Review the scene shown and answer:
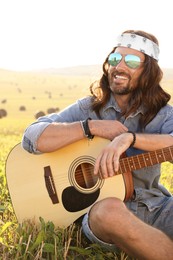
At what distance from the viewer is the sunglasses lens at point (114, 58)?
5176 millimetres

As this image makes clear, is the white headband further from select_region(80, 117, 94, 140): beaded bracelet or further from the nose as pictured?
select_region(80, 117, 94, 140): beaded bracelet

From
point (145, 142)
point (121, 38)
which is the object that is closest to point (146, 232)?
point (145, 142)

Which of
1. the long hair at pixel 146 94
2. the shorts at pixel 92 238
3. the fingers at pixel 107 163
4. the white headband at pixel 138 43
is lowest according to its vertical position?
the shorts at pixel 92 238

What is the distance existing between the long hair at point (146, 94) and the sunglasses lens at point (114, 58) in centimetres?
21

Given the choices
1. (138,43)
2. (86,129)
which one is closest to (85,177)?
(86,129)

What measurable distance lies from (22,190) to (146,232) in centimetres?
131

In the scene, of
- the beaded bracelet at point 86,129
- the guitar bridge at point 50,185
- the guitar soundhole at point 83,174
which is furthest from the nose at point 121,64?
the guitar bridge at point 50,185

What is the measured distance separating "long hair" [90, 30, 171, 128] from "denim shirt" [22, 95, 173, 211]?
0.05m

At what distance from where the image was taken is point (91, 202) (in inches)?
191

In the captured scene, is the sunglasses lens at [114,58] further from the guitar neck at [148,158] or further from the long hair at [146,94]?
the guitar neck at [148,158]

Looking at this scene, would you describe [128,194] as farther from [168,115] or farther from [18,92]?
[18,92]

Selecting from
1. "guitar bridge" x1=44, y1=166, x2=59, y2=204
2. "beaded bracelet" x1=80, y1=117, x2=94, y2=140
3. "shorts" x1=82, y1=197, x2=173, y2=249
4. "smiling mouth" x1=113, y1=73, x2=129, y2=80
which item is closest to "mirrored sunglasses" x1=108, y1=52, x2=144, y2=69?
"smiling mouth" x1=113, y1=73, x2=129, y2=80

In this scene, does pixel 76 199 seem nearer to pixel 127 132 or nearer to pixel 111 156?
Answer: pixel 111 156

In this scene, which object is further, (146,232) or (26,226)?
(26,226)
